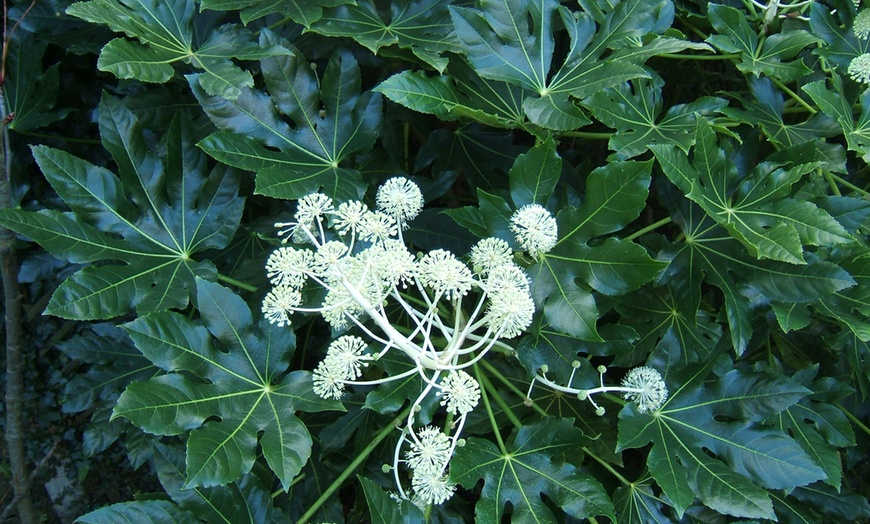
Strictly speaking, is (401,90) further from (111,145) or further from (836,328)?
(836,328)

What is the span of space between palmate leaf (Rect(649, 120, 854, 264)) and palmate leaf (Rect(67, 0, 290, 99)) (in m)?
0.80

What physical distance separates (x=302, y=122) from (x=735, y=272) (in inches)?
37.1

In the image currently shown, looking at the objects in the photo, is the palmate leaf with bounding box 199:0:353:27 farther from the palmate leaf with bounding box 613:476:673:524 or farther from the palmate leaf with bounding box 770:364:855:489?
the palmate leaf with bounding box 770:364:855:489

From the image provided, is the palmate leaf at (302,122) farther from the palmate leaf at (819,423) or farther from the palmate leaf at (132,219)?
the palmate leaf at (819,423)

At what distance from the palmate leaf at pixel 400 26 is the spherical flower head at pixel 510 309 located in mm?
500

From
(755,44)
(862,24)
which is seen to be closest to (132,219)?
(755,44)

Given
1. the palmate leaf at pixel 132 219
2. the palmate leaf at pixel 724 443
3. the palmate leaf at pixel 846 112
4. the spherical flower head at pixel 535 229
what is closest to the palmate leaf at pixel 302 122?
the palmate leaf at pixel 132 219

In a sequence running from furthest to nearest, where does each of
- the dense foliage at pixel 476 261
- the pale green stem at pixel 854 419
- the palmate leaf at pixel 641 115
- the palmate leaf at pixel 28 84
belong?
the palmate leaf at pixel 28 84, the pale green stem at pixel 854 419, the palmate leaf at pixel 641 115, the dense foliage at pixel 476 261

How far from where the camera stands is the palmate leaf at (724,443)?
125cm

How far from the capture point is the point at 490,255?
1157 millimetres

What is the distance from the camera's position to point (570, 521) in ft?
5.09

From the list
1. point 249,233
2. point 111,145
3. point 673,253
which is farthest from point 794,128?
point 111,145

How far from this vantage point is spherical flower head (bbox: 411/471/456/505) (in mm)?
1154

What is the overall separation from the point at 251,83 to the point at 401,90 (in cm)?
29
